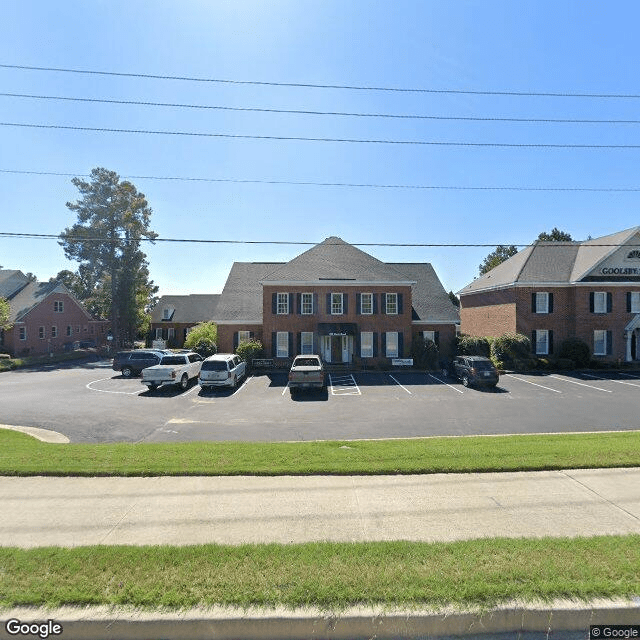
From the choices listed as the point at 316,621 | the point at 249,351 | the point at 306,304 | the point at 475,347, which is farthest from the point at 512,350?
the point at 316,621

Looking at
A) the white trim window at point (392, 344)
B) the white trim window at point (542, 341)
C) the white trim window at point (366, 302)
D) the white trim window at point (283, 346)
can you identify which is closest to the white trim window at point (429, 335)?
the white trim window at point (392, 344)

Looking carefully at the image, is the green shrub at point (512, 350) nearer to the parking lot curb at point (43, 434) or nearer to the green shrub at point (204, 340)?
the green shrub at point (204, 340)

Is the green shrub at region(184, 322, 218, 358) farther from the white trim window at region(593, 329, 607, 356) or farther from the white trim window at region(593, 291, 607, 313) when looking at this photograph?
the white trim window at region(593, 291, 607, 313)

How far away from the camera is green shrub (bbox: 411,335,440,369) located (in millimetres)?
27047

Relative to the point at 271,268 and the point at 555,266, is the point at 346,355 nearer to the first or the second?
the point at 271,268

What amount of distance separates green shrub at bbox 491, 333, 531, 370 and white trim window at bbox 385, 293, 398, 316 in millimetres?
7533

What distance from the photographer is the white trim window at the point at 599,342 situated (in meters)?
29.2

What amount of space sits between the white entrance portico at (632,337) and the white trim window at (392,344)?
17291mm

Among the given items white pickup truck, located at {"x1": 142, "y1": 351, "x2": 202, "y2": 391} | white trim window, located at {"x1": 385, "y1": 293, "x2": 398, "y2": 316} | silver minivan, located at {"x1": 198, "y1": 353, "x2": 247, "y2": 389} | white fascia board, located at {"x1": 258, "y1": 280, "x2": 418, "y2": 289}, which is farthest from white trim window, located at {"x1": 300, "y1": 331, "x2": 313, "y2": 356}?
white pickup truck, located at {"x1": 142, "y1": 351, "x2": 202, "y2": 391}

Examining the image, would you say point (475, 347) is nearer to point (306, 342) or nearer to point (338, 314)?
point (338, 314)

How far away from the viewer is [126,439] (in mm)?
11273

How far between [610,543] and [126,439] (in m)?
11.2

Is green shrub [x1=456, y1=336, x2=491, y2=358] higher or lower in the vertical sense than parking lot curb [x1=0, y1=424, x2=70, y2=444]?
higher

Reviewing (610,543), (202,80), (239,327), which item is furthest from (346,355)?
(610,543)
